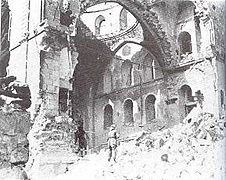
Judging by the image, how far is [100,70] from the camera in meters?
19.8

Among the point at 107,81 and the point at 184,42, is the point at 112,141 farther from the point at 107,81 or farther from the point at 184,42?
the point at 107,81

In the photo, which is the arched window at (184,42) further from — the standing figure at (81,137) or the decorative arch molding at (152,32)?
the standing figure at (81,137)

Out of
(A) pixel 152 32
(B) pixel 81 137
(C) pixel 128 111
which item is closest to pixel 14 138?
(B) pixel 81 137

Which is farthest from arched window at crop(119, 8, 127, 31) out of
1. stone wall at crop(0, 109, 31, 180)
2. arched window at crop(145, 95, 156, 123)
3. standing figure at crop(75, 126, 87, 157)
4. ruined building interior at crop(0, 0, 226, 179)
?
stone wall at crop(0, 109, 31, 180)

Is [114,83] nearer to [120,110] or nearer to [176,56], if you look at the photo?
[120,110]

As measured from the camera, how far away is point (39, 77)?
444 inches

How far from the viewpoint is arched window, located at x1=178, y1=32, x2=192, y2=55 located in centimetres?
1644

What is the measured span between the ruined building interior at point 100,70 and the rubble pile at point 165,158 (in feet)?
2.43

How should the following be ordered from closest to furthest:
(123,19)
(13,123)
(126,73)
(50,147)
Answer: (13,123), (50,147), (126,73), (123,19)

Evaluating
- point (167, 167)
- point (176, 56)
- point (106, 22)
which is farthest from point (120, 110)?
point (167, 167)

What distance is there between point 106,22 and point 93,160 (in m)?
11.7

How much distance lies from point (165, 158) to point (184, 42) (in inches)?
A: 352

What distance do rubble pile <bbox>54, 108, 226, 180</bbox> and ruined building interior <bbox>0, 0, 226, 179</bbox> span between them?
2.43 feet

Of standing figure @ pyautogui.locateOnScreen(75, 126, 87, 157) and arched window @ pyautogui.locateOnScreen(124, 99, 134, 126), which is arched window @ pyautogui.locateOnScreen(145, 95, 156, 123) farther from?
standing figure @ pyautogui.locateOnScreen(75, 126, 87, 157)
